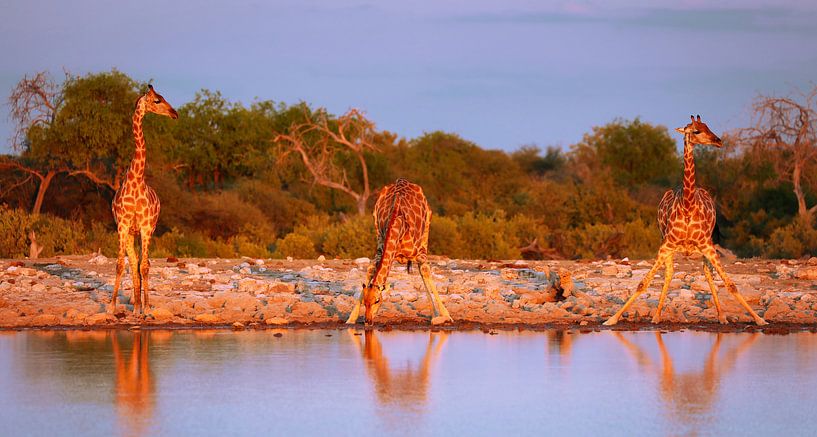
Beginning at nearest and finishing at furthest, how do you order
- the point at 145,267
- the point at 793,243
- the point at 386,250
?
the point at 386,250, the point at 145,267, the point at 793,243

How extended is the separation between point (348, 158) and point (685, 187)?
31.9 metres

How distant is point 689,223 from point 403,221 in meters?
3.45

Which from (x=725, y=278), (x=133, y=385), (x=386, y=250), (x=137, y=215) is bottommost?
(x=133, y=385)

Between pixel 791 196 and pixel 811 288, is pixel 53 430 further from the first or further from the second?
pixel 791 196

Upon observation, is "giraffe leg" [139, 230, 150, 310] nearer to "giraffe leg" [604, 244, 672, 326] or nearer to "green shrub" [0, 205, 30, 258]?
"giraffe leg" [604, 244, 672, 326]

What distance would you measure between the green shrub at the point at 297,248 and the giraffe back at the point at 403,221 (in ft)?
42.4

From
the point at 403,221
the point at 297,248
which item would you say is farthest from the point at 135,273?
the point at 297,248

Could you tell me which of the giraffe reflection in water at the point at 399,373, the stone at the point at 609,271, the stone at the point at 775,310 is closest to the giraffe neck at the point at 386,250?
the giraffe reflection in water at the point at 399,373

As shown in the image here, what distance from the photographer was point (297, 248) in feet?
89.7

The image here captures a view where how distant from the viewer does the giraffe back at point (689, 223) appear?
1383 cm

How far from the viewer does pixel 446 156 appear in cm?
5388

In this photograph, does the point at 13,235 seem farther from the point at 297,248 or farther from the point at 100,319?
the point at 100,319

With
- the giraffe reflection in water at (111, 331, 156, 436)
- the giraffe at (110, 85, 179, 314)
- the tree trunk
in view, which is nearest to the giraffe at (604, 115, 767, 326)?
the giraffe reflection in water at (111, 331, 156, 436)

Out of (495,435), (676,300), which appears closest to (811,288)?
(676,300)
